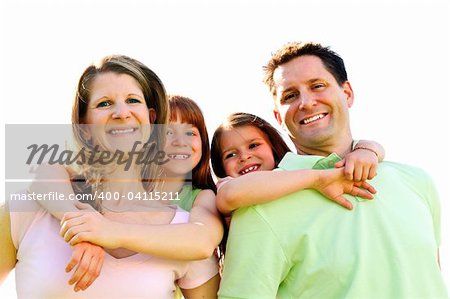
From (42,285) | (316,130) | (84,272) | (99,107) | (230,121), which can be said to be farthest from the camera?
(230,121)

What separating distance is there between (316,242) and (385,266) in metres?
0.34

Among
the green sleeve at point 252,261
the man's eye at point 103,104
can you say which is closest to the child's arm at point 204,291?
the green sleeve at point 252,261

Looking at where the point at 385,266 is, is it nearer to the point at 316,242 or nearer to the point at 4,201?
the point at 316,242

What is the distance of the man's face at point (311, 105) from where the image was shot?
3.24 m

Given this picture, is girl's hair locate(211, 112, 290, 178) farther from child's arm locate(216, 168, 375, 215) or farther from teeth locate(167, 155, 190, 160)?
child's arm locate(216, 168, 375, 215)

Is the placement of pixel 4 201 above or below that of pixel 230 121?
below

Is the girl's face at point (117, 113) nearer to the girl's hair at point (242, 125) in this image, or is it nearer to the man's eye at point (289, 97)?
the man's eye at point (289, 97)

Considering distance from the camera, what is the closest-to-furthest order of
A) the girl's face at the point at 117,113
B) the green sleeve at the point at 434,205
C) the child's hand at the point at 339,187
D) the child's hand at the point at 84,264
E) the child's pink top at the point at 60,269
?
the child's hand at the point at 84,264
the child's pink top at the point at 60,269
the child's hand at the point at 339,187
the girl's face at the point at 117,113
the green sleeve at the point at 434,205

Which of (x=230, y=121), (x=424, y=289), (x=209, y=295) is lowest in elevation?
(x=209, y=295)

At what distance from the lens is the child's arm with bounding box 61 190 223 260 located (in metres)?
2.37

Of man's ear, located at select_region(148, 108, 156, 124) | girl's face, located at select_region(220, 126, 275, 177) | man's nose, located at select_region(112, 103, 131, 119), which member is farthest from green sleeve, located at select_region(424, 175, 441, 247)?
man's nose, located at select_region(112, 103, 131, 119)

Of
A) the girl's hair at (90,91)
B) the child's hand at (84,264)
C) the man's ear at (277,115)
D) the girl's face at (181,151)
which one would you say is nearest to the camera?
the child's hand at (84,264)

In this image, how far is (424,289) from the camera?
8.55ft

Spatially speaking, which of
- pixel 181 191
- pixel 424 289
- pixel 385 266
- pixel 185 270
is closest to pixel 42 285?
pixel 185 270
